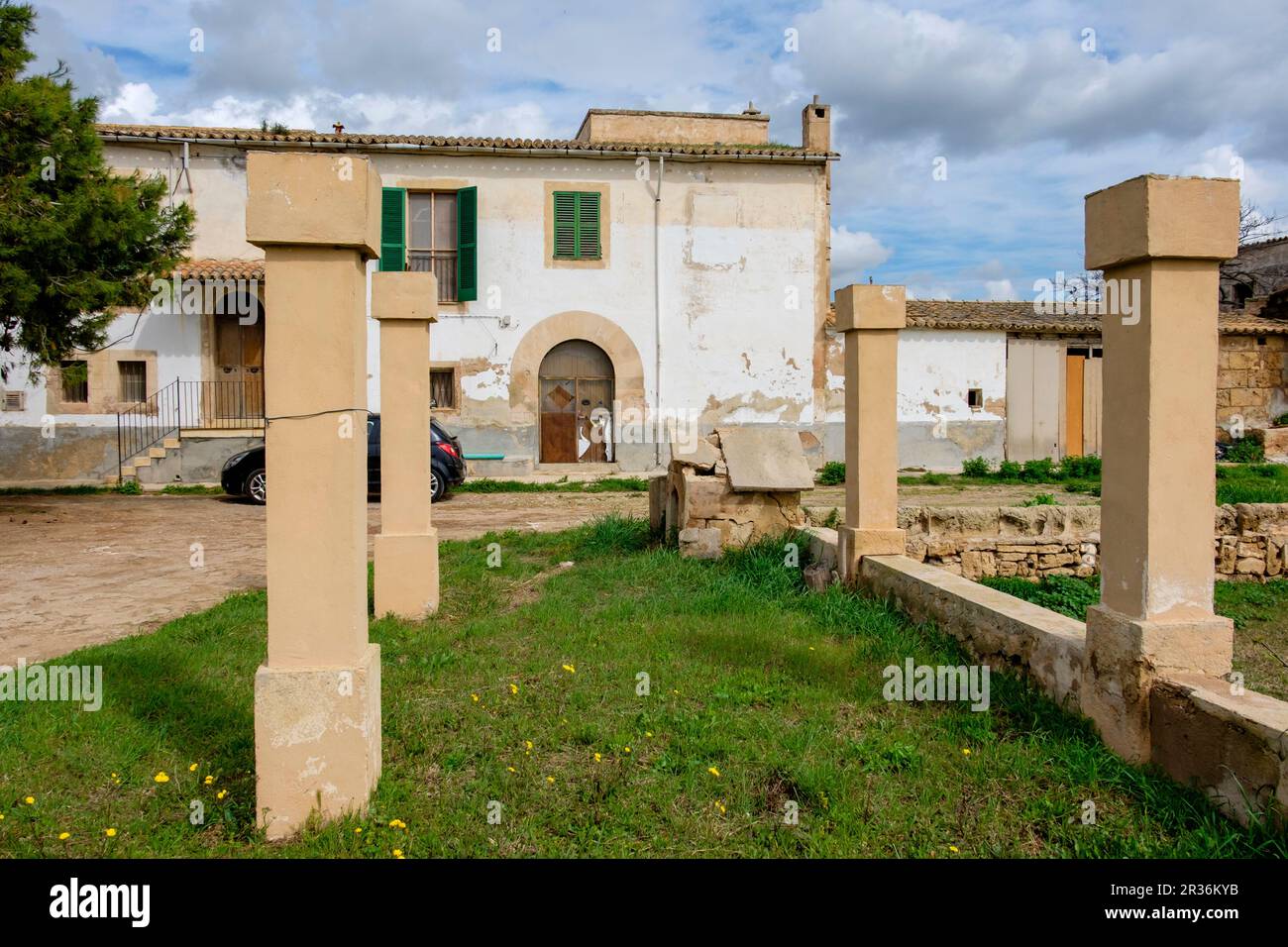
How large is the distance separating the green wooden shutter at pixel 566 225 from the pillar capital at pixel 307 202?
1479 cm

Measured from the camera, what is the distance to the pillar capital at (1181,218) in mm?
3438

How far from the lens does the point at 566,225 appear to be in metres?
17.6

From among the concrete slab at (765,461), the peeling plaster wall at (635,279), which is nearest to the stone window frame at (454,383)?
the peeling plaster wall at (635,279)

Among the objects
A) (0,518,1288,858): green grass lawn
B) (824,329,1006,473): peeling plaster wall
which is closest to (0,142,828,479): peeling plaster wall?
(824,329,1006,473): peeling plaster wall

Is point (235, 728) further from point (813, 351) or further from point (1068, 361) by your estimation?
point (1068, 361)

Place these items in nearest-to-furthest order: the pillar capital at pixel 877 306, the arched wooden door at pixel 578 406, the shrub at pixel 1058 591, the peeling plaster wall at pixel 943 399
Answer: the pillar capital at pixel 877 306 → the shrub at pixel 1058 591 → the arched wooden door at pixel 578 406 → the peeling plaster wall at pixel 943 399

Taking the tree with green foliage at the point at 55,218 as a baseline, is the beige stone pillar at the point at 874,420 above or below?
below

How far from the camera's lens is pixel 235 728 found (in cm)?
398

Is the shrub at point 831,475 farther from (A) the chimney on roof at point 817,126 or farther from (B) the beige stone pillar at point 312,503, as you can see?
(B) the beige stone pillar at point 312,503

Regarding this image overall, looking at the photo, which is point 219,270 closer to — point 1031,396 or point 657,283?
point 657,283

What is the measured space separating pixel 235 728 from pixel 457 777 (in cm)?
118

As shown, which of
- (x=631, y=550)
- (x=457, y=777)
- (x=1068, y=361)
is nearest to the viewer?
(x=457, y=777)

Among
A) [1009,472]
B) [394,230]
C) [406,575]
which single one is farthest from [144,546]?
[1009,472]
